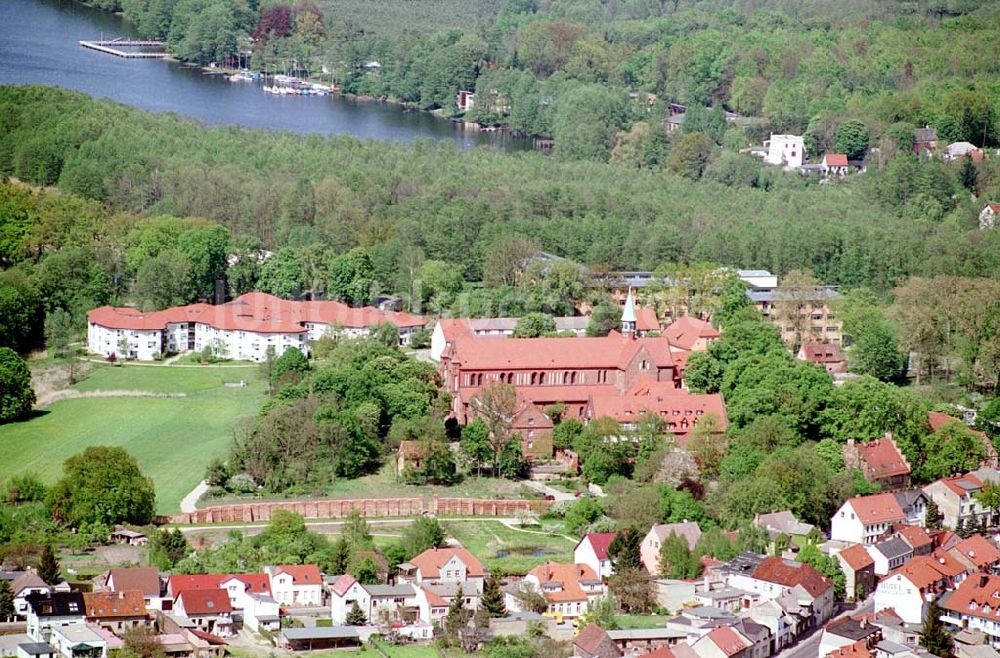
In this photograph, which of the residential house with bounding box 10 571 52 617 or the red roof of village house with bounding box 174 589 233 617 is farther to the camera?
the red roof of village house with bounding box 174 589 233 617

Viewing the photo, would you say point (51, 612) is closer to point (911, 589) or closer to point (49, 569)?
point (49, 569)

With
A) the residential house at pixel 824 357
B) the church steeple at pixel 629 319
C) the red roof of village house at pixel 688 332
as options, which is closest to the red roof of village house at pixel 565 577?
the church steeple at pixel 629 319

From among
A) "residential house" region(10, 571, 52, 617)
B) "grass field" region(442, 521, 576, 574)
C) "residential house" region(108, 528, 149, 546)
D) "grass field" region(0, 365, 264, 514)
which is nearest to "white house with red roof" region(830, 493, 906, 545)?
"grass field" region(442, 521, 576, 574)

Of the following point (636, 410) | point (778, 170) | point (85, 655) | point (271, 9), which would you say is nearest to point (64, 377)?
point (636, 410)

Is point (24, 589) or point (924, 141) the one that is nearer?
point (24, 589)

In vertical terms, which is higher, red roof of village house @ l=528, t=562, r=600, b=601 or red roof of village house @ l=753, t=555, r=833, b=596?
red roof of village house @ l=753, t=555, r=833, b=596

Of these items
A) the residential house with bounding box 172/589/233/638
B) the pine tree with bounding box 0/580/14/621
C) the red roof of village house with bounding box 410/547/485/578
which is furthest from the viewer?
the red roof of village house with bounding box 410/547/485/578

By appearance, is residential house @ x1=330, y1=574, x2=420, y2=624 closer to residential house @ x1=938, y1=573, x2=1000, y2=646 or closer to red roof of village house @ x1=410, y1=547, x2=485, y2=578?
red roof of village house @ x1=410, y1=547, x2=485, y2=578

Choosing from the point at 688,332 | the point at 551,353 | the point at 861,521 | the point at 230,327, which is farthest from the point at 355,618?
the point at 230,327
